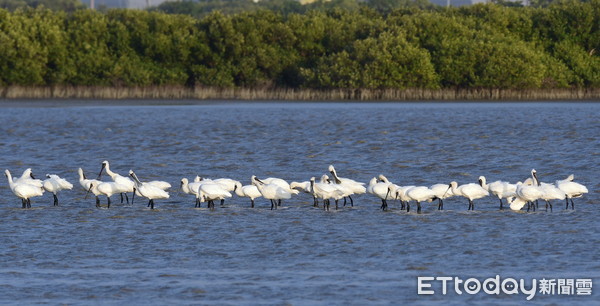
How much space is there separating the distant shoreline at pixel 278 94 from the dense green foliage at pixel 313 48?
0.76 meters

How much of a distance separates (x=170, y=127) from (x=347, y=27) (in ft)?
127

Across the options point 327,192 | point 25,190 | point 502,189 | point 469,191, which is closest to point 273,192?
point 327,192

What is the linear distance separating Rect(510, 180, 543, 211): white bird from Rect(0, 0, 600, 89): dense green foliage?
54497 mm

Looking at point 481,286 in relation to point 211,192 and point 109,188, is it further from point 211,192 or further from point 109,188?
point 109,188

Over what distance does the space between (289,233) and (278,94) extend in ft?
192

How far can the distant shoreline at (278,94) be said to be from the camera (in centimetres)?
7488

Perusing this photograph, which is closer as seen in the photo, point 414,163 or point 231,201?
point 231,201

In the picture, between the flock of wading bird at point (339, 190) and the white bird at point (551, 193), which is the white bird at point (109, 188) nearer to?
the flock of wading bird at point (339, 190)

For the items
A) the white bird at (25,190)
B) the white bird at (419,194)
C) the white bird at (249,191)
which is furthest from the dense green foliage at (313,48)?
the white bird at (419,194)

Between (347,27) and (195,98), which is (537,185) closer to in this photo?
(195,98)

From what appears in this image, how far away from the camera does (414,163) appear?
31.0 metres

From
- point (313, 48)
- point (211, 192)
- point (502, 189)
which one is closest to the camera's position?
point (502, 189)

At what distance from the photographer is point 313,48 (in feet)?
278

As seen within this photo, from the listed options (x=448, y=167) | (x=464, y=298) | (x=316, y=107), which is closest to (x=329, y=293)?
(x=464, y=298)
